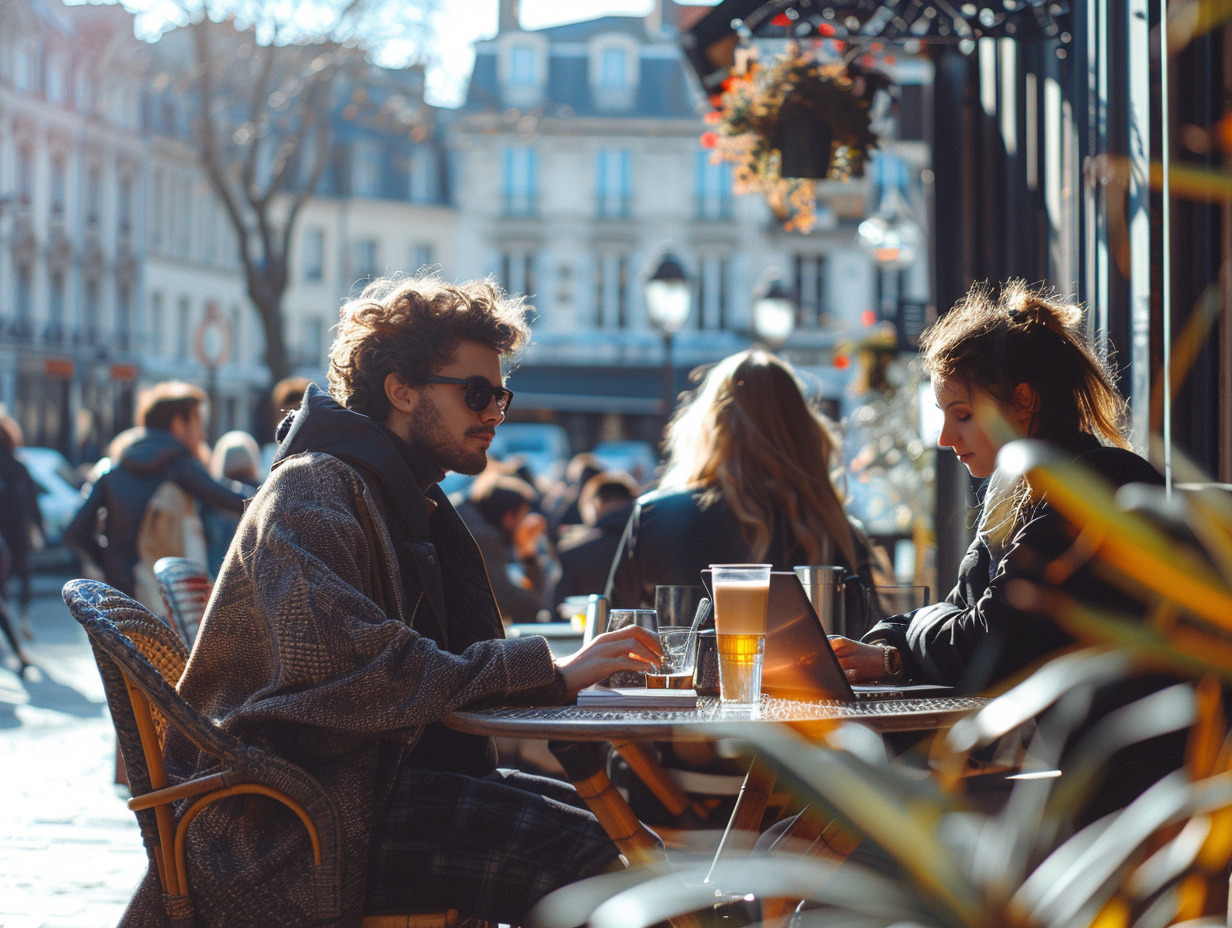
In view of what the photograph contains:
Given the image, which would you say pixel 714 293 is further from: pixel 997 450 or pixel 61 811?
pixel 997 450

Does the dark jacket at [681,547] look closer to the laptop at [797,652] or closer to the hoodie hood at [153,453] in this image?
the laptop at [797,652]

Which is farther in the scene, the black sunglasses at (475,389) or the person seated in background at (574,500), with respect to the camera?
the person seated in background at (574,500)

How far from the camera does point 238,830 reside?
261cm

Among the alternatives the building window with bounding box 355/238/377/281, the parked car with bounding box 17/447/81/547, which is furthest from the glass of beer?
the building window with bounding box 355/238/377/281

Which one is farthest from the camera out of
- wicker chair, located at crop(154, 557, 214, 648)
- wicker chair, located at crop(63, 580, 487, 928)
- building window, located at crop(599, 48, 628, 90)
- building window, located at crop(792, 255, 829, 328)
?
building window, located at crop(599, 48, 628, 90)

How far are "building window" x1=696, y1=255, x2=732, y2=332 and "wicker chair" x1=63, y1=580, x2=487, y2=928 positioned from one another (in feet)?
132

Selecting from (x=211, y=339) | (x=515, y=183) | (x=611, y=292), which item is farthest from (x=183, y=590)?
(x=515, y=183)

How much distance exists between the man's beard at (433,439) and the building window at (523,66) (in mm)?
43992

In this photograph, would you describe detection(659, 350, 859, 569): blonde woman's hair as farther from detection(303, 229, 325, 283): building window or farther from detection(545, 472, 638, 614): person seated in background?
detection(303, 229, 325, 283): building window

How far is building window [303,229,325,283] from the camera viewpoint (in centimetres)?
4728

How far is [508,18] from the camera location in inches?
1770

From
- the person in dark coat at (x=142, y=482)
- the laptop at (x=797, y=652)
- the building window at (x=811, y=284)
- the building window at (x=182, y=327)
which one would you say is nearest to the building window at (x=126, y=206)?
the building window at (x=182, y=327)

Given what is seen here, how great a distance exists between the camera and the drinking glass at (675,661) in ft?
9.29

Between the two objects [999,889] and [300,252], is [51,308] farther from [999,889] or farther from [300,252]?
[999,889]
